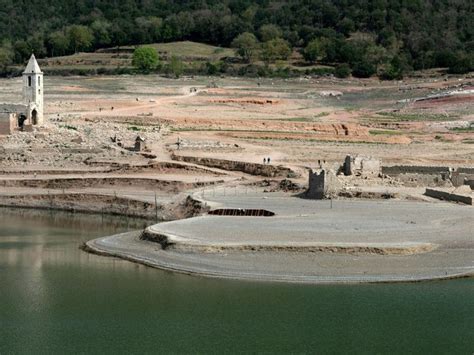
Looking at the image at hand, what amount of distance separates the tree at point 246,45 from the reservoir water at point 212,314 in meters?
87.8

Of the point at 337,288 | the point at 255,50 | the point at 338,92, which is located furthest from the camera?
the point at 255,50

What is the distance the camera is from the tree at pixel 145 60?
110750mm

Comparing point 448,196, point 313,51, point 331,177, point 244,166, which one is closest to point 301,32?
point 313,51

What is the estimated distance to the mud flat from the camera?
102 feet

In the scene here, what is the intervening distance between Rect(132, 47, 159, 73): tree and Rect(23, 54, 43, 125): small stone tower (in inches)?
1972

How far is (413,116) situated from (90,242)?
44.9 meters

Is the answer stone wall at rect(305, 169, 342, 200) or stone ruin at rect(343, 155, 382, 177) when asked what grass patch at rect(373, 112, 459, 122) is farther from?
stone wall at rect(305, 169, 342, 200)

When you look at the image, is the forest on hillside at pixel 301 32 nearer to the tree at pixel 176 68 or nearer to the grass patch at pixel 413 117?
the tree at pixel 176 68

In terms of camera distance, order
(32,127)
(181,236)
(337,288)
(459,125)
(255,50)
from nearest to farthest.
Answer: (337,288)
(181,236)
(32,127)
(459,125)
(255,50)

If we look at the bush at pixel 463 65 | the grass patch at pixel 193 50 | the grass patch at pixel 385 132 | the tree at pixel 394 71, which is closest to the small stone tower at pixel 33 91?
the grass patch at pixel 385 132

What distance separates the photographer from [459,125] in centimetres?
7244

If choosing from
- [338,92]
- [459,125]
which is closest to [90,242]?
[459,125]

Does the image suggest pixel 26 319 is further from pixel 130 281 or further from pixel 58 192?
pixel 58 192

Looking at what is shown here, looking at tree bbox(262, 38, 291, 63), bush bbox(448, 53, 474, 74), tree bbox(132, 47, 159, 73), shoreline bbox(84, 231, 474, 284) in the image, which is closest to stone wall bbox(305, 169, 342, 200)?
shoreline bbox(84, 231, 474, 284)
